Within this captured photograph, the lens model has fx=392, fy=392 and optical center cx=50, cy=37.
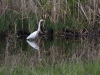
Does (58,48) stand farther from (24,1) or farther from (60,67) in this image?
(60,67)

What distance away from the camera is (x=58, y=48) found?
352 inches

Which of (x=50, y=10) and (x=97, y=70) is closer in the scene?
(x=97, y=70)

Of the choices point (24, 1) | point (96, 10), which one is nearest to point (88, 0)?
point (96, 10)

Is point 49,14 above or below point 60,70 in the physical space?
above

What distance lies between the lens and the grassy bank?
33.9ft

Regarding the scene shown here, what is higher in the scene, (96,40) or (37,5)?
(37,5)

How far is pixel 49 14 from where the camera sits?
1049 cm

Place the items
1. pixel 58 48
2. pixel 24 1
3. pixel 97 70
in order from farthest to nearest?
pixel 24 1, pixel 58 48, pixel 97 70

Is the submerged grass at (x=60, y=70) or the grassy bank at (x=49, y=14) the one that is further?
the grassy bank at (x=49, y=14)

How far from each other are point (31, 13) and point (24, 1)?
0.44m

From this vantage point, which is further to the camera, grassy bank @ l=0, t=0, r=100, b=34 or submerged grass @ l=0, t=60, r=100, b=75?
grassy bank @ l=0, t=0, r=100, b=34

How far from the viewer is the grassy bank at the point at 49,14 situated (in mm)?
10328

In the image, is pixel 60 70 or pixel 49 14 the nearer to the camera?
pixel 60 70

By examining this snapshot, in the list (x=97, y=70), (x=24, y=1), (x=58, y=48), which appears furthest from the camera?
(x=24, y=1)
